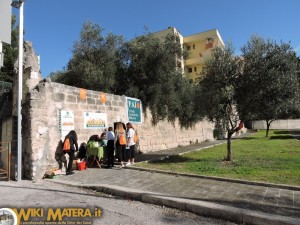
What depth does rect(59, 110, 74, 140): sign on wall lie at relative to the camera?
9.77 meters

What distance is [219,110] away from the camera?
36.2 ft

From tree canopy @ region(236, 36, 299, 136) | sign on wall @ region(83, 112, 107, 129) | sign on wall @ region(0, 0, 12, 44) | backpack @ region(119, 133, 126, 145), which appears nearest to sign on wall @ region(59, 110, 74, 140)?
sign on wall @ region(83, 112, 107, 129)

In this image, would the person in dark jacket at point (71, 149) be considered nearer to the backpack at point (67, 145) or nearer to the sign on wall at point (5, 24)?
the backpack at point (67, 145)

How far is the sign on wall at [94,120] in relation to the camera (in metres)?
10.9

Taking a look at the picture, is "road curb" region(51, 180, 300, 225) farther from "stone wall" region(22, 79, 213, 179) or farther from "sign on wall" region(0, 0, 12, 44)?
"sign on wall" region(0, 0, 12, 44)

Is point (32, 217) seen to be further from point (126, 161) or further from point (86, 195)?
Result: point (126, 161)

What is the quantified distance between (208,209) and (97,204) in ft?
7.34

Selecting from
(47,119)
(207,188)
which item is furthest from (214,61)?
(47,119)

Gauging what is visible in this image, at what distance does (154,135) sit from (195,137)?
282 inches

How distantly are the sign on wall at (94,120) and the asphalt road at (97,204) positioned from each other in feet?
11.8

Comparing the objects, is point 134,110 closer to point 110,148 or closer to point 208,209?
point 110,148

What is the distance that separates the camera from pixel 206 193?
6.54 meters

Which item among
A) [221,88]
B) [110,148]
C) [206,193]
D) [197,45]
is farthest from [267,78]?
[197,45]

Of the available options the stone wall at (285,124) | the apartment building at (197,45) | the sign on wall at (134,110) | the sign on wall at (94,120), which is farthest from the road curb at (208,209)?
the stone wall at (285,124)
